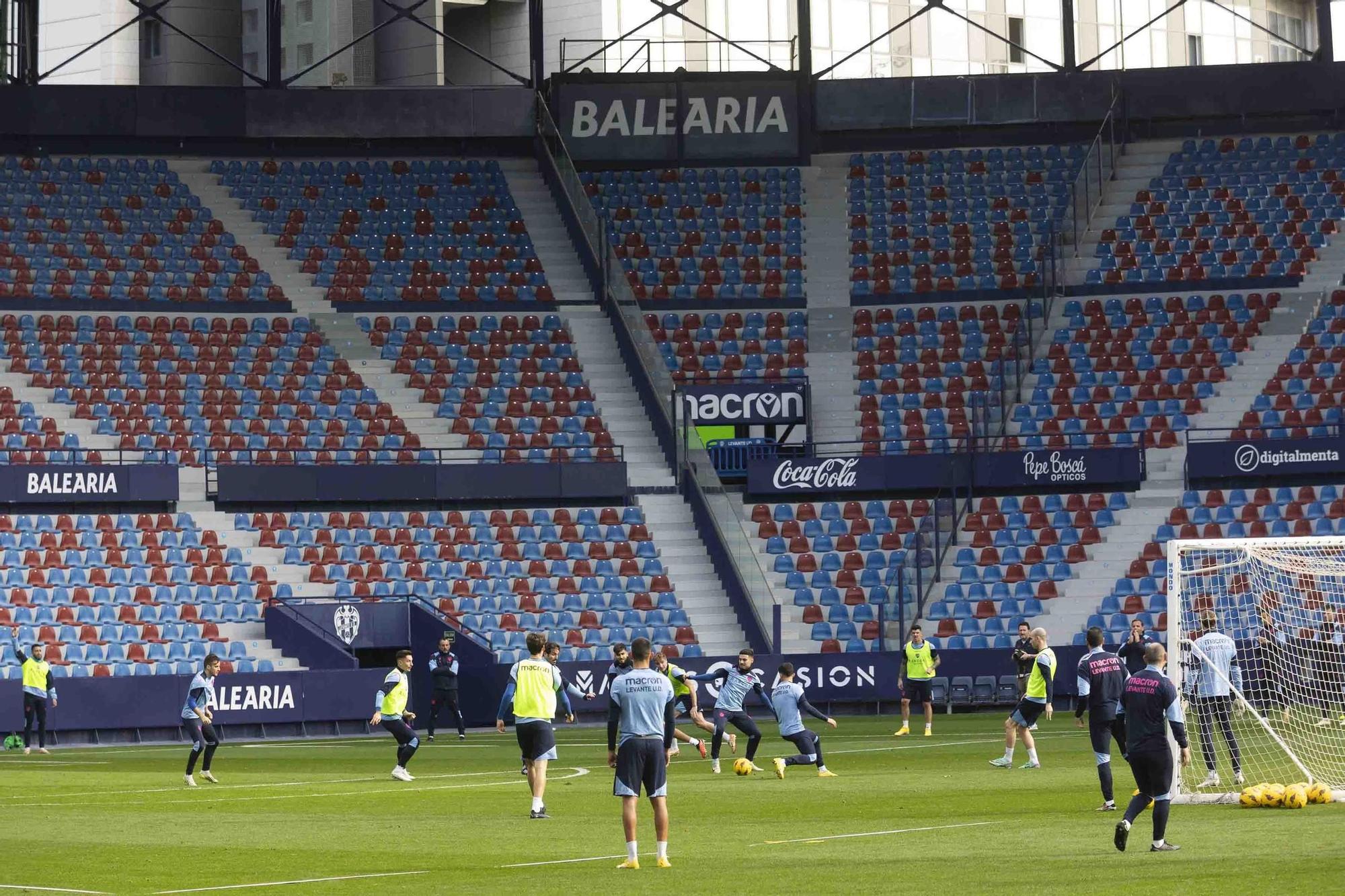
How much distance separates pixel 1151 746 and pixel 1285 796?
453 centimetres

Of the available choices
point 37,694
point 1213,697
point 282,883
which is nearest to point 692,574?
point 37,694

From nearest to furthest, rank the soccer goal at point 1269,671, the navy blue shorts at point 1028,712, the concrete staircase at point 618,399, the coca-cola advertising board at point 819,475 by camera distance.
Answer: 1. the soccer goal at point 1269,671
2. the navy blue shorts at point 1028,712
3. the coca-cola advertising board at point 819,475
4. the concrete staircase at point 618,399

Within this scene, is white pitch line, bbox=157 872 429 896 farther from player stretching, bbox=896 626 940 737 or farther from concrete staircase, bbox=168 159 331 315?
concrete staircase, bbox=168 159 331 315

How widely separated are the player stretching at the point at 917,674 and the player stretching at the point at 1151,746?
56.3 ft

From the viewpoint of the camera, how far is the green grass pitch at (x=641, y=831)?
579 inches

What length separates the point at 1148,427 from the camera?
43469mm

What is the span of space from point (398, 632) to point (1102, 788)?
2113cm

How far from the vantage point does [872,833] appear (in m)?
17.9

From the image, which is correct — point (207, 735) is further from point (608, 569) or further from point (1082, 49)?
point (1082, 49)

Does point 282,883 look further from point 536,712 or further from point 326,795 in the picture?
point 326,795

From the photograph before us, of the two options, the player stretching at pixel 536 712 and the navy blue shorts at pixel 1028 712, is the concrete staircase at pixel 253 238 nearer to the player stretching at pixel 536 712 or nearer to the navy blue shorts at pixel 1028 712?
the navy blue shorts at pixel 1028 712

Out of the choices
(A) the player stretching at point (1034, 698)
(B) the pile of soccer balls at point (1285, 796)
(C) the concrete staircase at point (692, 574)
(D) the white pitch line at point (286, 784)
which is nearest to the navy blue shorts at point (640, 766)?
(B) the pile of soccer balls at point (1285, 796)

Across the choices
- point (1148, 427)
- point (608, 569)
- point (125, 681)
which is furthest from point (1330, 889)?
point (1148, 427)

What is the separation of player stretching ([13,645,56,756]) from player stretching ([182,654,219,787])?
7531 millimetres
